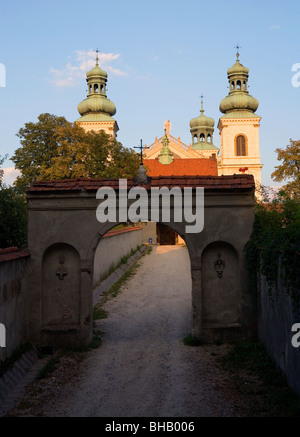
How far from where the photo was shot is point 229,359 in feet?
31.6

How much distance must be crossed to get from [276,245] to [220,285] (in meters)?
3.41

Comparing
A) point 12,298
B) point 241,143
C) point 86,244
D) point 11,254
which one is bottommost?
point 12,298

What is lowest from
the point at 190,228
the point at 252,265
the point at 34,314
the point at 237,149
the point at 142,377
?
the point at 142,377

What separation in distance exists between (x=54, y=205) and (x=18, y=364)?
392cm

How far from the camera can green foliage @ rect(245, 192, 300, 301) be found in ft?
22.5

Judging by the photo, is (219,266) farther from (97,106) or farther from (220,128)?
(220,128)

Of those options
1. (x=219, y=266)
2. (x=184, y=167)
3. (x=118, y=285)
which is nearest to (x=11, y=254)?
(x=219, y=266)

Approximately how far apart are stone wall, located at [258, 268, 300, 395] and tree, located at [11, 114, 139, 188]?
22.4 metres

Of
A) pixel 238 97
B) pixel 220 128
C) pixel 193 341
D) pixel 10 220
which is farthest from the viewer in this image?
pixel 220 128

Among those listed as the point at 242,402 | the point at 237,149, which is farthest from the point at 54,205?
the point at 237,149

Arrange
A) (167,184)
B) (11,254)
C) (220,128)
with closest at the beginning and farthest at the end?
(11,254), (167,184), (220,128)

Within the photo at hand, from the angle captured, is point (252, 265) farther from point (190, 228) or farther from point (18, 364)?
point (18, 364)

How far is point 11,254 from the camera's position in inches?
391

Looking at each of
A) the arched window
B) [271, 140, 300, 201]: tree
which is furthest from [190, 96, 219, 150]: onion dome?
[271, 140, 300, 201]: tree
